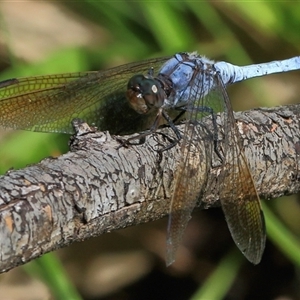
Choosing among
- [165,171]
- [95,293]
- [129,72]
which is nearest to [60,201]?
[165,171]

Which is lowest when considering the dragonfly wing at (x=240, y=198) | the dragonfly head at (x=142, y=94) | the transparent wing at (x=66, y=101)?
the dragonfly wing at (x=240, y=198)

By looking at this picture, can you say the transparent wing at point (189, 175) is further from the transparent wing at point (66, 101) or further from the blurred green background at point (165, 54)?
the blurred green background at point (165, 54)

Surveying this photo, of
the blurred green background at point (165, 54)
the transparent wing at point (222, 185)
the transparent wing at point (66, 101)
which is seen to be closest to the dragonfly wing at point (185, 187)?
the transparent wing at point (222, 185)

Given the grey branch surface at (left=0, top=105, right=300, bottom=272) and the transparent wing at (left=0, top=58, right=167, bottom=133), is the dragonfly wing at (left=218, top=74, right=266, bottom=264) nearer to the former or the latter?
the grey branch surface at (left=0, top=105, right=300, bottom=272)

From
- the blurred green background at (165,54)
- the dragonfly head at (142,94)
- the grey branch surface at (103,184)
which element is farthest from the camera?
the blurred green background at (165,54)

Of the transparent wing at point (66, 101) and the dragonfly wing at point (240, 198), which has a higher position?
the transparent wing at point (66, 101)

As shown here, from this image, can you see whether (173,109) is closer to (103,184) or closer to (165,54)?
(165,54)
